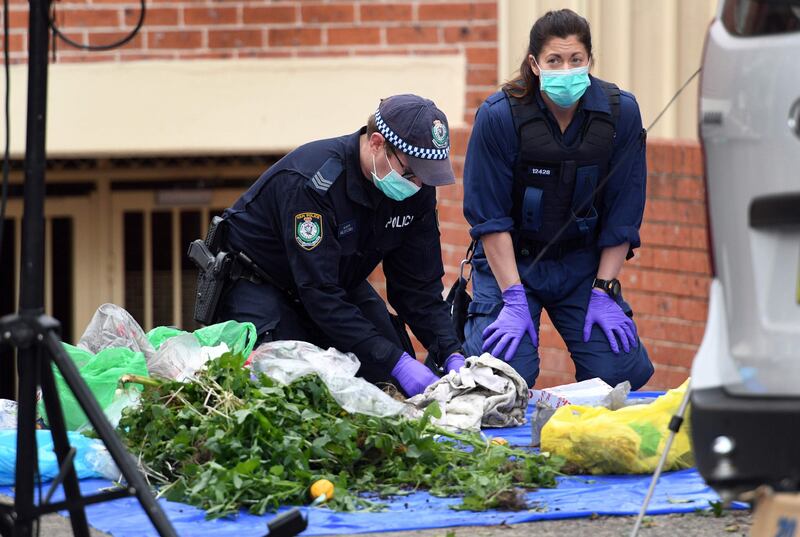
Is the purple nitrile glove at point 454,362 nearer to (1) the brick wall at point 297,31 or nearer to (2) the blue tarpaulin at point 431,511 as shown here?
(2) the blue tarpaulin at point 431,511

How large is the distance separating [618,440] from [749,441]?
1.39m

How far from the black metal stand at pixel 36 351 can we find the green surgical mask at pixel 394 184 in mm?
1958

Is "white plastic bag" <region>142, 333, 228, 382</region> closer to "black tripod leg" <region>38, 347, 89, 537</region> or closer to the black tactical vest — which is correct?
the black tactical vest

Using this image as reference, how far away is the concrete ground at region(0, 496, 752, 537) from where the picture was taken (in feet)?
12.2

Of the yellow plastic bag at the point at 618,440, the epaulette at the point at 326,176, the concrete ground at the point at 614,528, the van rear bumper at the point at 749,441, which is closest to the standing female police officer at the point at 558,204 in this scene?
the epaulette at the point at 326,176

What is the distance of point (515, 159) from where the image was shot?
5355 millimetres

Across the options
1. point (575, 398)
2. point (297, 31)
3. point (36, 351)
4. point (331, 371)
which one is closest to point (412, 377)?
point (331, 371)

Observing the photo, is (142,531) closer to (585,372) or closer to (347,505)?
(347,505)

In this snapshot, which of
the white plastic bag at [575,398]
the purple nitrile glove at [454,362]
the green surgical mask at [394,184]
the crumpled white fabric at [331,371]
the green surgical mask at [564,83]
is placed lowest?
the white plastic bag at [575,398]

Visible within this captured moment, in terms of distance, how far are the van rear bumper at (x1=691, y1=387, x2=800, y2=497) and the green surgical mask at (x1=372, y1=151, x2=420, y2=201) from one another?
2201 mm

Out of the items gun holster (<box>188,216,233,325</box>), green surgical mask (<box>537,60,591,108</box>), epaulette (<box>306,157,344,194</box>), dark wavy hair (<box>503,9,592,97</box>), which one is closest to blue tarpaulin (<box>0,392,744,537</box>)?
gun holster (<box>188,216,233,325</box>)

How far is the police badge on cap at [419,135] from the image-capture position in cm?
483

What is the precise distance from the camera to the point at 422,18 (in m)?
7.81

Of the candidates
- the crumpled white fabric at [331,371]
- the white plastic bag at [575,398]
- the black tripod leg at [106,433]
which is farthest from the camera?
the white plastic bag at [575,398]
